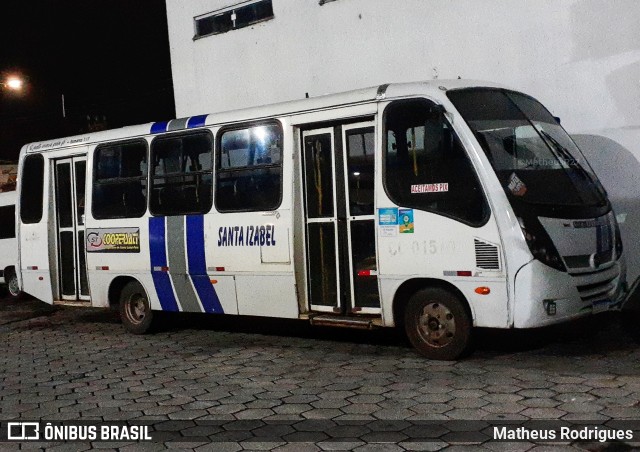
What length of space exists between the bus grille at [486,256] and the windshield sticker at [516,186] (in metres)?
0.55

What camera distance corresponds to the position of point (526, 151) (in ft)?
22.0

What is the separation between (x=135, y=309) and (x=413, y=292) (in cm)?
472

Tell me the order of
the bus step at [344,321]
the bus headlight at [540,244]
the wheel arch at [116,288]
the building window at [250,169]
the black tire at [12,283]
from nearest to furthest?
the bus headlight at [540,244]
the bus step at [344,321]
the building window at [250,169]
the wheel arch at [116,288]
the black tire at [12,283]

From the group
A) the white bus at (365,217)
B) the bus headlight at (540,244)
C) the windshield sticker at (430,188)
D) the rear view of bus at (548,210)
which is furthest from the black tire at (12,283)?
the bus headlight at (540,244)

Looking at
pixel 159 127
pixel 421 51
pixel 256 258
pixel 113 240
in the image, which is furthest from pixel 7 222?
pixel 421 51

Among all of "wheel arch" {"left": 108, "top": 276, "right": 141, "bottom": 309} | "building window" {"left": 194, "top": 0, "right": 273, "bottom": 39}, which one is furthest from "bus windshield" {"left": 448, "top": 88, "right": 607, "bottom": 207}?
"building window" {"left": 194, "top": 0, "right": 273, "bottom": 39}

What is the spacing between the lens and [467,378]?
614 centimetres

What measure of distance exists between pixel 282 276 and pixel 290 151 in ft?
4.78

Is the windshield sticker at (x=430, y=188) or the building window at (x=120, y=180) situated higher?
the building window at (x=120, y=180)

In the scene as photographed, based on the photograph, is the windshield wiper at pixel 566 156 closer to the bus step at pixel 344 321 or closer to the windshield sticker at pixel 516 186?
the windshield sticker at pixel 516 186

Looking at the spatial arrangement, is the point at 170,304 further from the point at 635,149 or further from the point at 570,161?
the point at 635,149

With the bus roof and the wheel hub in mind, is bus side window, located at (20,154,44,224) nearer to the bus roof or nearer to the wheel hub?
the bus roof

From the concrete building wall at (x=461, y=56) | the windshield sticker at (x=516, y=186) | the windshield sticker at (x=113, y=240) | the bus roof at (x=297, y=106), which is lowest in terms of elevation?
the windshield sticker at (x=113, y=240)

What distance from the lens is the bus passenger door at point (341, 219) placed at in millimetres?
7344
